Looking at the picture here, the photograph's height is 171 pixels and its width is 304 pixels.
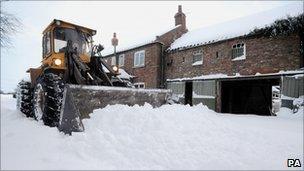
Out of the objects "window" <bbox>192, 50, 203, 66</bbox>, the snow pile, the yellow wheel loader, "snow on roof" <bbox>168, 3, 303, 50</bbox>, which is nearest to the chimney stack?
"snow on roof" <bbox>168, 3, 303, 50</bbox>

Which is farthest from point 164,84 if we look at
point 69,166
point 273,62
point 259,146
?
point 69,166

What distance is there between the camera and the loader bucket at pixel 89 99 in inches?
223

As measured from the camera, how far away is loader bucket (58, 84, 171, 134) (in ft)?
18.6

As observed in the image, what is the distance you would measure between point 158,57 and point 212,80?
17.7ft

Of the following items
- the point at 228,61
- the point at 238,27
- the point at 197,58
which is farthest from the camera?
the point at 197,58

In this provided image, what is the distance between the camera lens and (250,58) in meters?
16.2

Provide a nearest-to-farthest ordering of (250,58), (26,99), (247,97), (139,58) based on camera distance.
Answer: (26,99) < (250,58) < (247,97) < (139,58)

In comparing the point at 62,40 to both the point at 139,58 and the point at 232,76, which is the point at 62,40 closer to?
the point at 232,76

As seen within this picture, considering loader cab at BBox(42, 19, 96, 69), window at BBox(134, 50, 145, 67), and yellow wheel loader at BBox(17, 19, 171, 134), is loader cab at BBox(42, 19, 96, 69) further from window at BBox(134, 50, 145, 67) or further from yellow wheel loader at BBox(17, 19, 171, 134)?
window at BBox(134, 50, 145, 67)

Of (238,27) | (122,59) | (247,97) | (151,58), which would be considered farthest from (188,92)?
(122,59)

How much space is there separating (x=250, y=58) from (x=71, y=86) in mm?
12983

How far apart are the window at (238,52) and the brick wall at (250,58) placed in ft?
0.71

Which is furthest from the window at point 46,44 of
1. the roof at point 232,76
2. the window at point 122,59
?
the window at point 122,59

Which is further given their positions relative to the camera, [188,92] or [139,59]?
[139,59]
